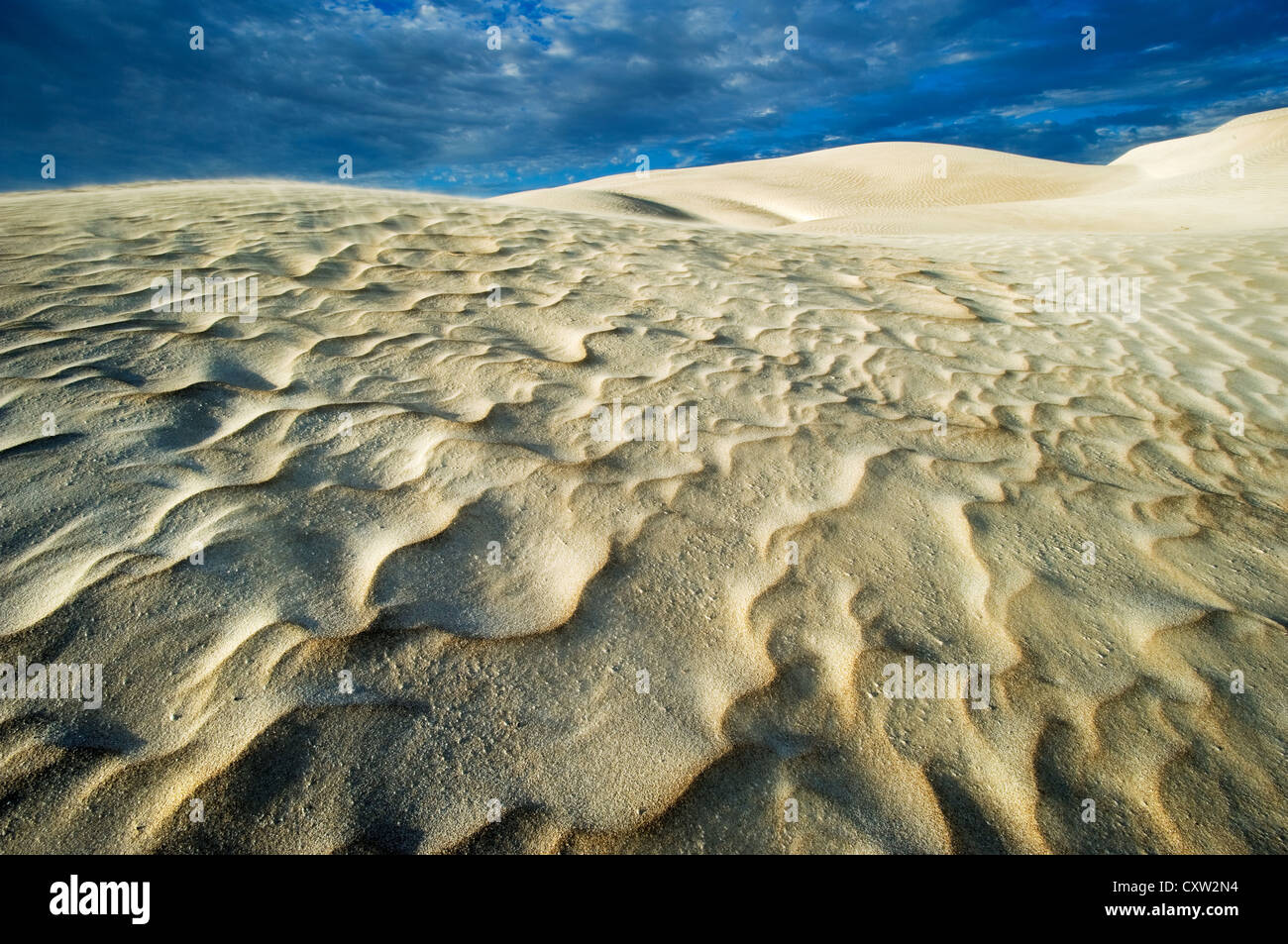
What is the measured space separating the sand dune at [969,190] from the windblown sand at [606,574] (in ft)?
22.7

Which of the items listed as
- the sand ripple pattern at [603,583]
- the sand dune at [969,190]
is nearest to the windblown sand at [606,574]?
the sand ripple pattern at [603,583]

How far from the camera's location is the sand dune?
1289cm

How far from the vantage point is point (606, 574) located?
6.86 feet

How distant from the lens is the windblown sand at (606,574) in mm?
1483

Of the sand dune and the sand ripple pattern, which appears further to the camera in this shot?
the sand dune

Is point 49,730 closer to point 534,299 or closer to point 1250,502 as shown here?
point 534,299

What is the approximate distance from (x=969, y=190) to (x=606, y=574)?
79.4 feet

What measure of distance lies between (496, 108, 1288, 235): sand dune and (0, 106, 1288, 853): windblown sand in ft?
22.7

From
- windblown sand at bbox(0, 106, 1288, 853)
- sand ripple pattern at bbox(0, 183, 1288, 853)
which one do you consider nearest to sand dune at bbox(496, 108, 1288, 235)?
windblown sand at bbox(0, 106, 1288, 853)

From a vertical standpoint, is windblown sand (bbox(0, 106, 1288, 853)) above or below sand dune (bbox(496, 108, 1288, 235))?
below

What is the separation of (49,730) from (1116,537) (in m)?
3.26

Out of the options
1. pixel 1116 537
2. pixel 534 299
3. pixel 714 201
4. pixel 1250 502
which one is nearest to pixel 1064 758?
pixel 1116 537

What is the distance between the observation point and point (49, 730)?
58.2 inches

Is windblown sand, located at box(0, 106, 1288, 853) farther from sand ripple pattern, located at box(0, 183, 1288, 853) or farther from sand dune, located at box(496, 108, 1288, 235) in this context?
sand dune, located at box(496, 108, 1288, 235)
